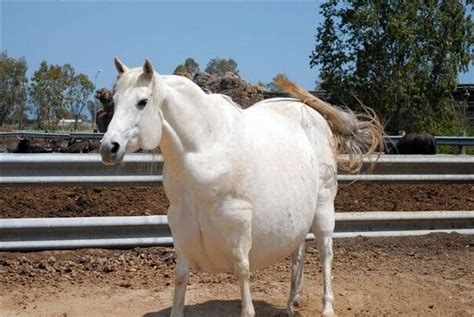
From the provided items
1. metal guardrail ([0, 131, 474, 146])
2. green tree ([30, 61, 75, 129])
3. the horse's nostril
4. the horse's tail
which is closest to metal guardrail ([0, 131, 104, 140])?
metal guardrail ([0, 131, 474, 146])

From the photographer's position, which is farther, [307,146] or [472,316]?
[472,316]

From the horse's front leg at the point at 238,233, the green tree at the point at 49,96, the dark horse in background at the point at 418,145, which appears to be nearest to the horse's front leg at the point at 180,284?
the horse's front leg at the point at 238,233

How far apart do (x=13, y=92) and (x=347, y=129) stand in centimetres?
4801

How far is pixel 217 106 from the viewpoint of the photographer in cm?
421

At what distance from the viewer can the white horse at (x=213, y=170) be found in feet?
12.2

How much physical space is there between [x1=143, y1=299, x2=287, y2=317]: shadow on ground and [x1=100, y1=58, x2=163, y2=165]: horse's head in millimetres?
1867

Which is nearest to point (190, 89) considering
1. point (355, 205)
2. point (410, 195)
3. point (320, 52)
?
point (355, 205)

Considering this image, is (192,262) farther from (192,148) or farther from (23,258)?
(23,258)

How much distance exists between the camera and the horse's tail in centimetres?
556

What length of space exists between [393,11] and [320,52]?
153 inches

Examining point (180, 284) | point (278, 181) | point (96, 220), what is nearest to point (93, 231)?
point (96, 220)

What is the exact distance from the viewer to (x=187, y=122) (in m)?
4.01

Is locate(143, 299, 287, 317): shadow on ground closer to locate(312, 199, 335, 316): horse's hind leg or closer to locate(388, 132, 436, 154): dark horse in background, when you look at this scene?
locate(312, 199, 335, 316): horse's hind leg

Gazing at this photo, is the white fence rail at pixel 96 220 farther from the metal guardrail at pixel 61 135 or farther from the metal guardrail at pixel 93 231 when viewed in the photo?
the metal guardrail at pixel 61 135
